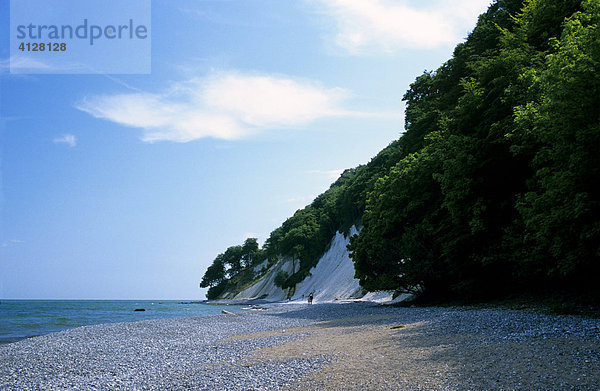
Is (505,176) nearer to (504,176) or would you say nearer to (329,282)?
(504,176)

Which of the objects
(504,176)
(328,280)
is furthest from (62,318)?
(504,176)

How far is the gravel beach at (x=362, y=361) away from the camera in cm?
822

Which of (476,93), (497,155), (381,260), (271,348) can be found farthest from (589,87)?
(381,260)

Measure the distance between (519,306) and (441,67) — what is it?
28.4 meters

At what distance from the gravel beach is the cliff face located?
39481 millimetres

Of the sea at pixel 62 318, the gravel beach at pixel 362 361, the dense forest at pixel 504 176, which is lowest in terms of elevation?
the sea at pixel 62 318

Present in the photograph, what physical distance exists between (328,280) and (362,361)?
60.5 m

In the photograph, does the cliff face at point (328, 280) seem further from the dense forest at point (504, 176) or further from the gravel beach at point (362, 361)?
the gravel beach at point (362, 361)

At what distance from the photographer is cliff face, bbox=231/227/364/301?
59469 millimetres

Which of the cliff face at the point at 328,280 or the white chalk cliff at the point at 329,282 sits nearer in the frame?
the white chalk cliff at the point at 329,282

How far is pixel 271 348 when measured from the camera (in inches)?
575

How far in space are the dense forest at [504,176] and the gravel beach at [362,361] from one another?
15.9 feet

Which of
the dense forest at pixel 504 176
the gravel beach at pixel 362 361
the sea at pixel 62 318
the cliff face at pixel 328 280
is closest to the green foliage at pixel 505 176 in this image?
the dense forest at pixel 504 176

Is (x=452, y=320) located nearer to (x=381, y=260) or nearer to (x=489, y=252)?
(x=489, y=252)
